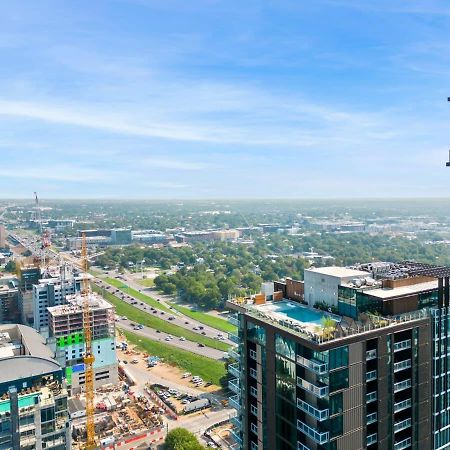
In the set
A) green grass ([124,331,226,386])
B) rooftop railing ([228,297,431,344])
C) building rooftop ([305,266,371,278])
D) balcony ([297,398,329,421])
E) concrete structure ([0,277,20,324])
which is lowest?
green grass ([124,331,226,386])

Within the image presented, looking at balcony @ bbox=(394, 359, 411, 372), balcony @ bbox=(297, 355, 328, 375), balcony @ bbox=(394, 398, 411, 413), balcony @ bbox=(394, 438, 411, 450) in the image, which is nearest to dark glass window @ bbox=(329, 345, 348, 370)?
balcony @ bbox=(297, 355, 328, 375)

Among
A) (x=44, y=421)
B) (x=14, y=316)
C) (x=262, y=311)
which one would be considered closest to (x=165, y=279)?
(x=14, y=316)

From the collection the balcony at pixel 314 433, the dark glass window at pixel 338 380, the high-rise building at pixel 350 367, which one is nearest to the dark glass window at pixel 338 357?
the high-rise building at pixel 350 367

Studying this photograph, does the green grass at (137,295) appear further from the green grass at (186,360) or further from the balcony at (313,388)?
the balcony at (313,388)

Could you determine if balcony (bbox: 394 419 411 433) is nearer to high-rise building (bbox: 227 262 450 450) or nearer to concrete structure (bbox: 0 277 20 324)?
high-rise building (bbox: 227 262 450 450)

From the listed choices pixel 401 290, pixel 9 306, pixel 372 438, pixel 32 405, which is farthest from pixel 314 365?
pixel 9 306

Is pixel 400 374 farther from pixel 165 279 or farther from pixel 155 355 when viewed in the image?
pixel 165 279
